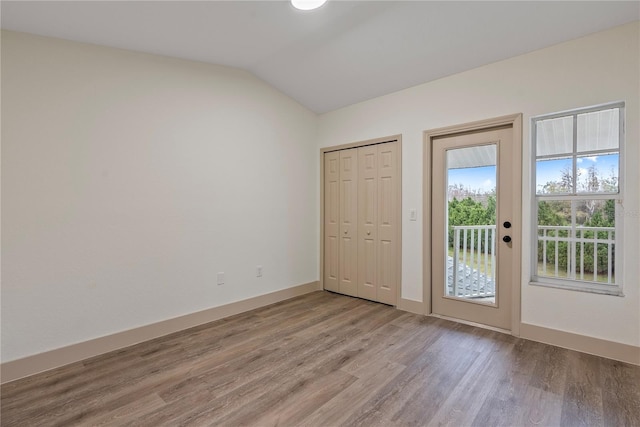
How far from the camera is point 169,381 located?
2164mm

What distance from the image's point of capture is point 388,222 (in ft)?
12.4

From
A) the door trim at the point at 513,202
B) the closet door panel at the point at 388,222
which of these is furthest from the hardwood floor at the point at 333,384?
the closet door panel at the point at 388,222

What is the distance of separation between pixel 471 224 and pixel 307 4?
2640 mm

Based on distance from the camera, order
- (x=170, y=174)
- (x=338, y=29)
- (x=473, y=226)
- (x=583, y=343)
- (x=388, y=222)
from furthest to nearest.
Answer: (x=388, y=222), (x=473, y=226), (x=170, y=174), (x=338, y=29), (x=583, y=343)

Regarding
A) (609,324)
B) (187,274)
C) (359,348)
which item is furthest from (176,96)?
(609,324)

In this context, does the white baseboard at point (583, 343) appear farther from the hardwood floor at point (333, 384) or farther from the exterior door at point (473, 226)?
the exterior door at point (473, 226)

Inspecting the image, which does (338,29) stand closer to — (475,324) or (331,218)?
(331,218)

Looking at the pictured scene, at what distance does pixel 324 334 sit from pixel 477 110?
2.70 m

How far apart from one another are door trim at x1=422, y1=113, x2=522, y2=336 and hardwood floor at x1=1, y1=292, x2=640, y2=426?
44cm

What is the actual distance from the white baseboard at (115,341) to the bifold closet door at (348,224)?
104 centimetres

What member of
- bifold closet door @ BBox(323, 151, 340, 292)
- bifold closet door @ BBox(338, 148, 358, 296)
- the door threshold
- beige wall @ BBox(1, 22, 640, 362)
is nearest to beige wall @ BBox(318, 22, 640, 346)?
beige wall @ BBox(1, 22, 640, 362)

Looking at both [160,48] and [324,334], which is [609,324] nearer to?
[324,334]

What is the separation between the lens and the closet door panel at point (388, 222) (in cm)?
369

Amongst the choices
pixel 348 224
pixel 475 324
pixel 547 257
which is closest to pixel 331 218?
pixel 348 224
